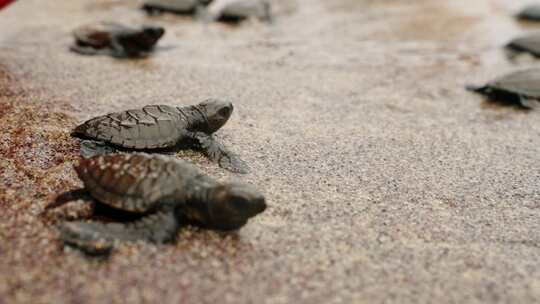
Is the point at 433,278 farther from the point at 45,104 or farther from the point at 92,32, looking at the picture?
the point at 92,32

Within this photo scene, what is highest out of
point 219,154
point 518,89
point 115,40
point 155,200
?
point 115,40

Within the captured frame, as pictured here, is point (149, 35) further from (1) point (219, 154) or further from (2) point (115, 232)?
(2) point (115, 232)

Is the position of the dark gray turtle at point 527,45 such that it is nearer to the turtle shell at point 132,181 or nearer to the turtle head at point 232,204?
the turtle head at point 232,204

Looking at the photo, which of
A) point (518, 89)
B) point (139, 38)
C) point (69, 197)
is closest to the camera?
point (69, 197)

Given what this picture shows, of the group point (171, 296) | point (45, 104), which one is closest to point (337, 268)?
point (171, 296)

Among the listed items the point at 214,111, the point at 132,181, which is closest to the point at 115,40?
the point at 214,111

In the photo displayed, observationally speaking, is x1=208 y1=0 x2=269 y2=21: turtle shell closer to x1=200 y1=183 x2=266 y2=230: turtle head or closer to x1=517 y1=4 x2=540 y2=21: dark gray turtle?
x1=517 y1=4 x2=540 y2=21: dark gray turtle
